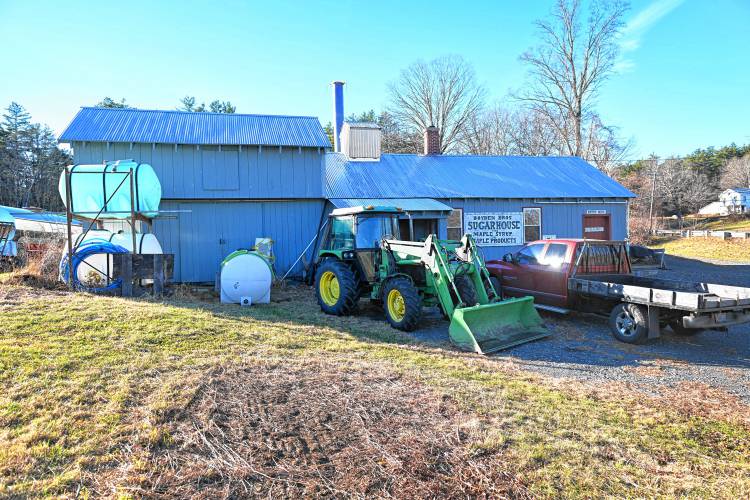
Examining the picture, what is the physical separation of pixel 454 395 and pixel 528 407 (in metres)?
0.73

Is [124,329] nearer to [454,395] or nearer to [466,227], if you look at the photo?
[454,395]

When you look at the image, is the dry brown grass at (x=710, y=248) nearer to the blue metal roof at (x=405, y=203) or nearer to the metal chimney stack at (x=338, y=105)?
the blue metal roof at (x=405, y=203)

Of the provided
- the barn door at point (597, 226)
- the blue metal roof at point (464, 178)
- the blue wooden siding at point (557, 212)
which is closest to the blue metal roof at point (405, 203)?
the blue metal roof at point (464, 178)

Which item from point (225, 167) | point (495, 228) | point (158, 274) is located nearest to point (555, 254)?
point (158, 274)

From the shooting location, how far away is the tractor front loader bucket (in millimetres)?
7090

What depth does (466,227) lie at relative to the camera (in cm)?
1752

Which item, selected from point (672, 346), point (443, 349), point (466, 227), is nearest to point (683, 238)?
point (466, 227)

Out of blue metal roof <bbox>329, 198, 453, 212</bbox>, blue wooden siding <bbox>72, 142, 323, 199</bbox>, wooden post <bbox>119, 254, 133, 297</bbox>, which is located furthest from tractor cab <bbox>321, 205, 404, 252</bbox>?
blue wooden siding <bbox>72, 142, 323, 199</bbox>

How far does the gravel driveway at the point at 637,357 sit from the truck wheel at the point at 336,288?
1617 millimetres

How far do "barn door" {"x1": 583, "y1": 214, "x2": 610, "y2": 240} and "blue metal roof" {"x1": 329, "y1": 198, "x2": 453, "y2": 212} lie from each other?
Answer: 674cm

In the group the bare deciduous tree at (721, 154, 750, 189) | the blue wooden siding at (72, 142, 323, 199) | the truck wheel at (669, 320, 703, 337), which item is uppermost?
the bare deciduous tree at (721, 154, 750, 189)

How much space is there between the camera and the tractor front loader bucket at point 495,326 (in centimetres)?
709

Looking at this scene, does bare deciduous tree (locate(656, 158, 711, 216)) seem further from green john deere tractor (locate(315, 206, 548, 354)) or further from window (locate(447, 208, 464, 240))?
green john deere tractor (locate(315, 206, 548, 354))

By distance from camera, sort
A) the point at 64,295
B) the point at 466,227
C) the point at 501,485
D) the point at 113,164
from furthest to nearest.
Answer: the point at 466,227 < the point at 113,164 < the point at 64,295 < the point at 501,485
